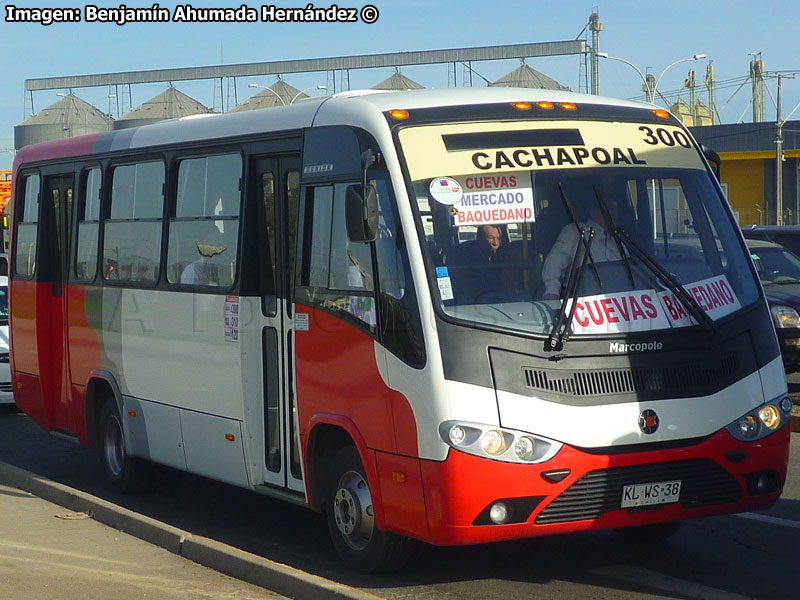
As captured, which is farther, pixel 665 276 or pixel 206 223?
pixel 206 223

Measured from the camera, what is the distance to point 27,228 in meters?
12.4

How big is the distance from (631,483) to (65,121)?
269ft

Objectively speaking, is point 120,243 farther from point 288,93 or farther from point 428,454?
point 288,93

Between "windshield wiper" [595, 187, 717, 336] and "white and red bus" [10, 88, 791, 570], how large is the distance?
0.01 m

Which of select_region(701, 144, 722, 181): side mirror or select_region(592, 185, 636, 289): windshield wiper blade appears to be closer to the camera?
select_region(592, 185, 636, 289): windshield wiper blade

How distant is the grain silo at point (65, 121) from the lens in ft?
276

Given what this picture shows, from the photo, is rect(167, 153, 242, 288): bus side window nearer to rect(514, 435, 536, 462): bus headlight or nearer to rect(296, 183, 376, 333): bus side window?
rect(296, 183, 376, 333): bus side window

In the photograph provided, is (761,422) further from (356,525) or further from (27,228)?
(27,228)

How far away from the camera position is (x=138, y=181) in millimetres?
10344

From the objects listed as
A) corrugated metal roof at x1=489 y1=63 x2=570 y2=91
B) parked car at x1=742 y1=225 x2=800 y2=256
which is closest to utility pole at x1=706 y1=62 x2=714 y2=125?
corrugated metal roof at x1=489 y1=63 x2=570 y2=91

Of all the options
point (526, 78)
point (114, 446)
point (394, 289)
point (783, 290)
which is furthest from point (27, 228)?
point (526, 78)

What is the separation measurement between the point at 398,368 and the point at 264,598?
4.55 feet

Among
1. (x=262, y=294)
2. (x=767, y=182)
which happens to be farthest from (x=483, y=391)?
(x=767, y=182)

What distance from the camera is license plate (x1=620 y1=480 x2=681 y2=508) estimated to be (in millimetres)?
6629
